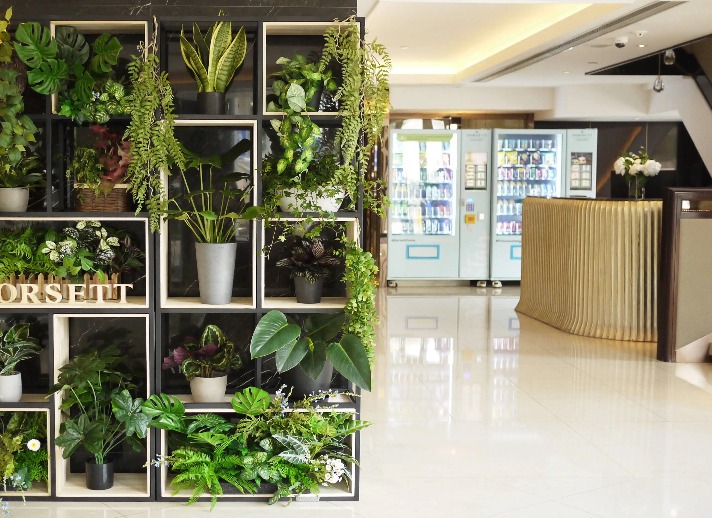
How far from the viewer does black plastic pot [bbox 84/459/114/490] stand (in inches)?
167

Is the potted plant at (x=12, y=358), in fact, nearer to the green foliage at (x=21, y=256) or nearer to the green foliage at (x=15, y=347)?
the green foliage at (x=15, y=347)

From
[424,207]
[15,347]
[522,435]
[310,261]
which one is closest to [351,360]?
[310,261]

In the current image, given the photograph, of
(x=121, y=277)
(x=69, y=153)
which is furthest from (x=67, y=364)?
(x=69, y=153)

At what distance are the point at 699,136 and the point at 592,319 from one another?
15.2 feet

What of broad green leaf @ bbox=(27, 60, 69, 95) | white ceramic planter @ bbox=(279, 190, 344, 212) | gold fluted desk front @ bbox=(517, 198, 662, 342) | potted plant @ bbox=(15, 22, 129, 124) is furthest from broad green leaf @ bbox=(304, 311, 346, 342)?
gold fluted desk front @ bbox=(517, 198, 662, 342)

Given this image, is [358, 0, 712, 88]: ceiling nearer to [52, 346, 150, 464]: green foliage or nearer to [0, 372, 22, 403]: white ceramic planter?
[52, 346, 150, 464]: green foliage

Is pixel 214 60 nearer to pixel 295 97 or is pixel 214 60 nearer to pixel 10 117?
pixel 295 97

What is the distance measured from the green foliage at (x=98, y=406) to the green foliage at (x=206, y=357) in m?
0.26

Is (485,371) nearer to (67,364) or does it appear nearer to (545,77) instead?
(67,364)

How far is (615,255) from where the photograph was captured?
28.2ft

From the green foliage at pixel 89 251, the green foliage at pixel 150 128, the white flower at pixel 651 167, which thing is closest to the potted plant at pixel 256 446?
the green foliage at pixel 89 251

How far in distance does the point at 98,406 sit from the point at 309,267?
3.91 feet

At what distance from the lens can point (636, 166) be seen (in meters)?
11.8

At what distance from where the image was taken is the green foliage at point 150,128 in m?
4.01
